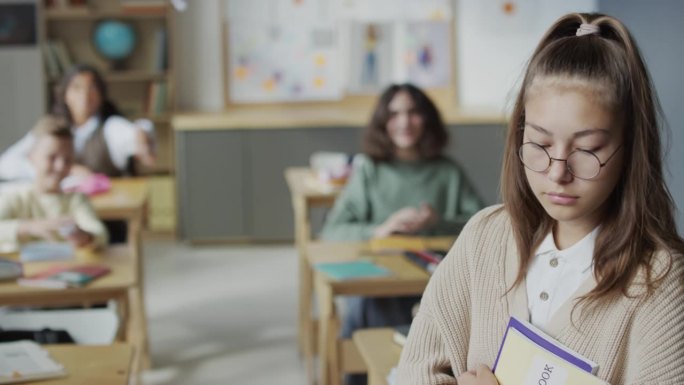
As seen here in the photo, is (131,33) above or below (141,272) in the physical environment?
above

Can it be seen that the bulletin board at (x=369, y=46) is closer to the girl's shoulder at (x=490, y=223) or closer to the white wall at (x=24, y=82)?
the white wall at (x=24, y=82)

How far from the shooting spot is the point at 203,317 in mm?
5293

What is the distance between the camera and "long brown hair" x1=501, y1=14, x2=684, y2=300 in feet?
4.62

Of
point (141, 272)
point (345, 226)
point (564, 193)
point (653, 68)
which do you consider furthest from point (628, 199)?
point (141, 272)

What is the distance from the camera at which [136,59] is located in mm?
7414

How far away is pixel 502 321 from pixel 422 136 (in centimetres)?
257

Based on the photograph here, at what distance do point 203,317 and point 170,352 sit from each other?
1.88 feet

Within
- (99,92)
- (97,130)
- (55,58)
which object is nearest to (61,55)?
(55,58)

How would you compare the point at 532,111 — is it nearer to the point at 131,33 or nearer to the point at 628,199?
the point at 628,199

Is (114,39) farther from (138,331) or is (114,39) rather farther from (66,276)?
(66,276)

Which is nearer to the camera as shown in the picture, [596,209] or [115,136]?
[596,209]

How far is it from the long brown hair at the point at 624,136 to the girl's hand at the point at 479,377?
0.68 feet

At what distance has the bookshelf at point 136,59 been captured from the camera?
23.3 ft

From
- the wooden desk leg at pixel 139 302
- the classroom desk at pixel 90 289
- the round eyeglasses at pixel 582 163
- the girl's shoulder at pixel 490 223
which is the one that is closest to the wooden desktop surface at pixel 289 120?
the wooden desk leg at pixel 139 302
